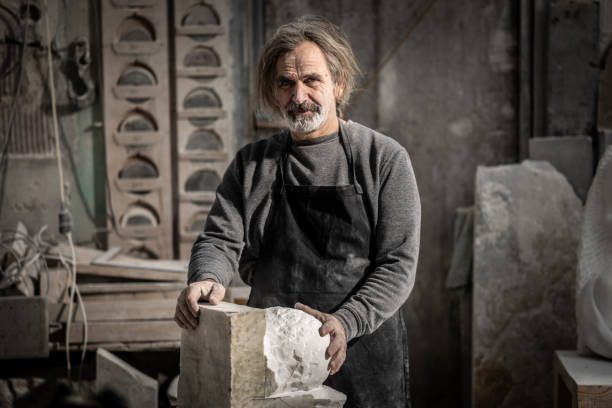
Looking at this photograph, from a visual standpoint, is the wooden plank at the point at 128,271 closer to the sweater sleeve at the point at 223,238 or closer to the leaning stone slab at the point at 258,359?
the sweater sleeve at the point at 223,238

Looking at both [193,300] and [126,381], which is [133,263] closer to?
[126,381]

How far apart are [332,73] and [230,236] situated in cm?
66

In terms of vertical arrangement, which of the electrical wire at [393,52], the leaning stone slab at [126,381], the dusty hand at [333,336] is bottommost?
the leaning stone slab at [126,381]

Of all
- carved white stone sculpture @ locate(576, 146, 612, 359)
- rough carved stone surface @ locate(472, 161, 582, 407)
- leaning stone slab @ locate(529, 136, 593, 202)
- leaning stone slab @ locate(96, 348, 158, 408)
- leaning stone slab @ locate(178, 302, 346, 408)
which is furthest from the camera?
leaning stone slab @ locate(529, 136, 593, 202)

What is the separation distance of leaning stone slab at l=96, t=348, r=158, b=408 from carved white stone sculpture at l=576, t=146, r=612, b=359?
212 centimetres

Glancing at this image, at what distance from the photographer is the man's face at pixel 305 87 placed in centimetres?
212

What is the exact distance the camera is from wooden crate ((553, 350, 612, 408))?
2467 mm

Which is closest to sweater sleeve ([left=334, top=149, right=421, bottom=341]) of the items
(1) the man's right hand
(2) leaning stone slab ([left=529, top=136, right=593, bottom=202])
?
(1) the man's right hand

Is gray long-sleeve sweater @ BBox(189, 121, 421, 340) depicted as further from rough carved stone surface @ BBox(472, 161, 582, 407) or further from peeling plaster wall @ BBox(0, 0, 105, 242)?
peeling plaster wall @ BBox(0, 0, 105, 242)

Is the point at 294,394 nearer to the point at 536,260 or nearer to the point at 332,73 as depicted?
the point at 332,73

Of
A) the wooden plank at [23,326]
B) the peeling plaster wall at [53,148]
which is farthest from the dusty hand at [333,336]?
the peeling plaster wall at [53,148]

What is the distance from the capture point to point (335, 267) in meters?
2.11

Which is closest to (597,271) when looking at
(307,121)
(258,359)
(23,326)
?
(307,121)

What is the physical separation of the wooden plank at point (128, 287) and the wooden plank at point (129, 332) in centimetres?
17
